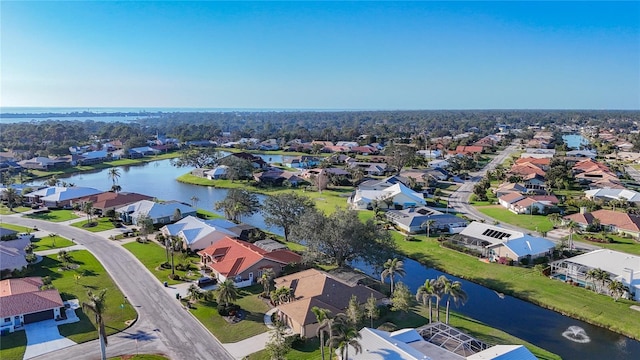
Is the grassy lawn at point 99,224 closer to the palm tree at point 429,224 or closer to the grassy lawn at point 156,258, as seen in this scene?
the grassy lawn at point 156,258

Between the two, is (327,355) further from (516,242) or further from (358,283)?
(516,242)

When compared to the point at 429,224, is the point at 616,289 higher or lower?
lower

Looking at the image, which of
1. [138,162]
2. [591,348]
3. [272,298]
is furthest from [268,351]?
[138,162]

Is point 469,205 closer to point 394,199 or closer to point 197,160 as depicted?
point 394,199

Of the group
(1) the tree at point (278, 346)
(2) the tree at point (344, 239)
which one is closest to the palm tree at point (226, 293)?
(1) the tree at point (278, 346)

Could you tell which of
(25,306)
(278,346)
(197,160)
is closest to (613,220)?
(278,346)

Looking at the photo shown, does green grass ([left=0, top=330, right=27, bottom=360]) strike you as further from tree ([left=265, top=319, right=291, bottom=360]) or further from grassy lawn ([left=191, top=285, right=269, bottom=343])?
tree ([left=265, top=319, right=291, bottom=360])

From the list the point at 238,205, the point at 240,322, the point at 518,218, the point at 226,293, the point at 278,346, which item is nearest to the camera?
the point at 278,346
